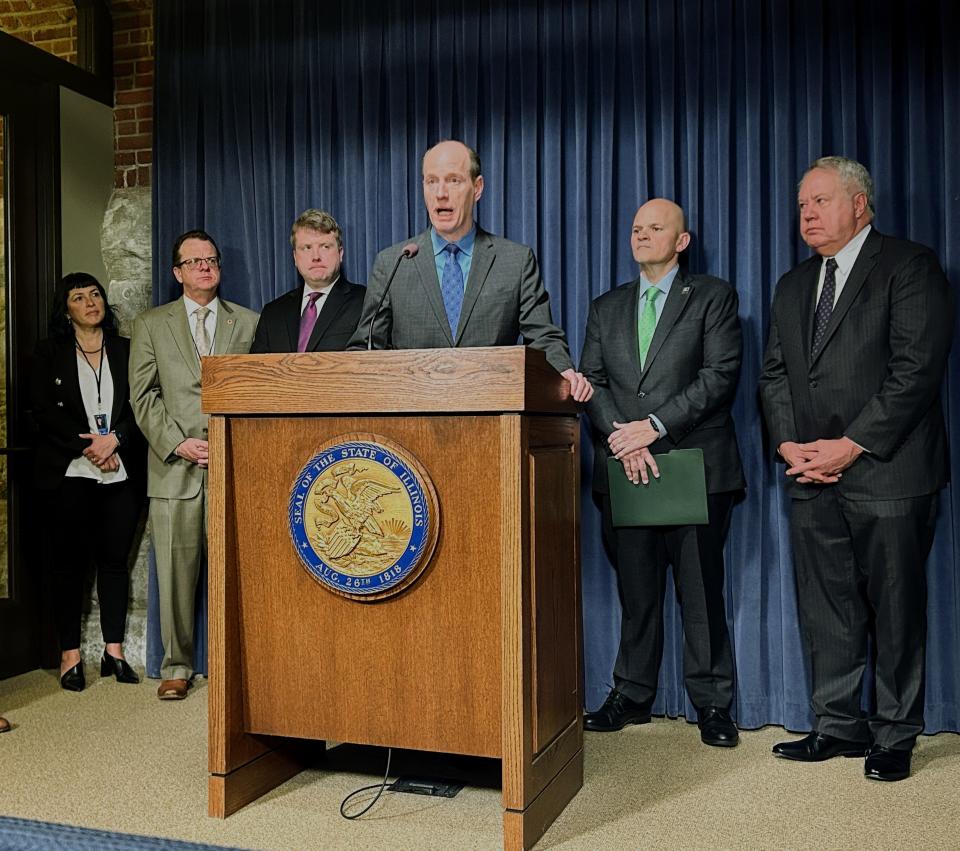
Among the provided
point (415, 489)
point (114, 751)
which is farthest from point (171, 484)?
point (415, 489)

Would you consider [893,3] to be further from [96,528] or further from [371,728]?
[96,528]

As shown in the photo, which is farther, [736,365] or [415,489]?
[736,365]

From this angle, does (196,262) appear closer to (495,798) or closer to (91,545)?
(91,545)

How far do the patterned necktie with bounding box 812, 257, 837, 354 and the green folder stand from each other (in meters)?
0.53

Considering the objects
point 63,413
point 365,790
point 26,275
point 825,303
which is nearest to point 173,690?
point 63,413

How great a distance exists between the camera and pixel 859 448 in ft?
10.4

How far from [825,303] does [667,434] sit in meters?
0.66

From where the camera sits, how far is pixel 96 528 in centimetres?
443

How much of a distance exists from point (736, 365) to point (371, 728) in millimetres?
1795

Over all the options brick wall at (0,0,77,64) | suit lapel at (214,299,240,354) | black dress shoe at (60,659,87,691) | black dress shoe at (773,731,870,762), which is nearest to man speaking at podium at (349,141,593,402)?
suit lapel at (214,299,240,354)

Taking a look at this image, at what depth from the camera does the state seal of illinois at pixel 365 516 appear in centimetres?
247

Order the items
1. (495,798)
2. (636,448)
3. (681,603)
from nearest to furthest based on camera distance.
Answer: (495,798) → (636,448) → (681,603)

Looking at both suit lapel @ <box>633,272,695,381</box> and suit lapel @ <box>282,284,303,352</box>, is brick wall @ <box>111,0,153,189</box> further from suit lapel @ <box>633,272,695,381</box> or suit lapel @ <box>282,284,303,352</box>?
suit lapel @ <box>633,272,695,381</box>

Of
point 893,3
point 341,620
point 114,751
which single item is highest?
point 893,3
